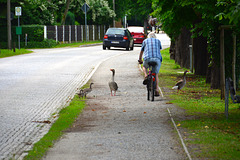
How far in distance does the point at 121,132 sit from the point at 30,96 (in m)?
5.86

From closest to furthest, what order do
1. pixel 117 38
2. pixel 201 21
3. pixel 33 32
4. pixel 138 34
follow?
pixel 201 21
pixel 117 38
pixel 33 32
pixel 138 34

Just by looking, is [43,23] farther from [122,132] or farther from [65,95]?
[122,132]

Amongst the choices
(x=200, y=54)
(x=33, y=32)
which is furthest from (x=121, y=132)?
(x=33, y=32)

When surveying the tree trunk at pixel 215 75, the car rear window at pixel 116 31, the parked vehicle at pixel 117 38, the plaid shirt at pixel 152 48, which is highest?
the car rear window at pixel 116 31

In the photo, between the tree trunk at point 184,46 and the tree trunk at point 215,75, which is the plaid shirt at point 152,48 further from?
the tree trunk at point 184,46

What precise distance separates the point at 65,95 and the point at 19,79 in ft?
15.1

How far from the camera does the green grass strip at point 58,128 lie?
7328mm

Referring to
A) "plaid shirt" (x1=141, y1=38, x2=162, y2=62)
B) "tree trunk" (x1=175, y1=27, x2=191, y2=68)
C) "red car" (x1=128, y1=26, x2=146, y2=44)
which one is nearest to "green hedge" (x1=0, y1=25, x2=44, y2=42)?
"red car" (x1=128, y1=26, x2=146, y2=44)

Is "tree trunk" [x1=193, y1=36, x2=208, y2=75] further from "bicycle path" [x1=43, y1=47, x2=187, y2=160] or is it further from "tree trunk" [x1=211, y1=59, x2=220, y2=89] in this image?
"bicycle path" [x1=43, y1=47, x2=187, y2=160]

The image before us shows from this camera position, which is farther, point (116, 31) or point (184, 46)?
point (116, 31)

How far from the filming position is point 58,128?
9414 millimetres

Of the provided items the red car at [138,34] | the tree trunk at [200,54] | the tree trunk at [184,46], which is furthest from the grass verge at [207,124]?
the red car at [138,34]

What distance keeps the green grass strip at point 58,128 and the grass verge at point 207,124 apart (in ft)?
6.66

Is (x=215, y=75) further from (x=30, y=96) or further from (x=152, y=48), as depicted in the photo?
(x=30, y=96)
